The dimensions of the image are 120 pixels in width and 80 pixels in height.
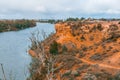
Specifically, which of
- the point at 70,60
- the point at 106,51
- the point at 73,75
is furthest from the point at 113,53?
the point at 73,75

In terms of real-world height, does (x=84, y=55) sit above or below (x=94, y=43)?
below

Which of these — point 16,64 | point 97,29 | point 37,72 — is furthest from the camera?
point 97,29

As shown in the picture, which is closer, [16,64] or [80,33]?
[16,64]

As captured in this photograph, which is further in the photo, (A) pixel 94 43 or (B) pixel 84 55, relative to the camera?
(A) pixel 94 43

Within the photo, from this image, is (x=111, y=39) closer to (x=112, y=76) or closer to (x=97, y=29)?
(x=97, y=29)

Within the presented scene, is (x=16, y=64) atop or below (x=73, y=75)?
below

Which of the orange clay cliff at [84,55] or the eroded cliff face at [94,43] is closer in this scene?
the orange clay cliff at [84,55]

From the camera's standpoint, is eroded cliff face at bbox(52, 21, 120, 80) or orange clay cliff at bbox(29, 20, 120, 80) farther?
eroded cliff face at bbox(52, 21, 120, 80)

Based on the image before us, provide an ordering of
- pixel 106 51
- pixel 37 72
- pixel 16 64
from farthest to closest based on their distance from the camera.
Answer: pixel 16 64 → pixel 106 51 → pixel 37 72
